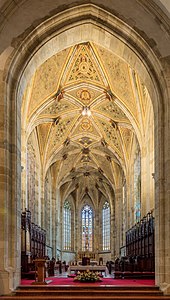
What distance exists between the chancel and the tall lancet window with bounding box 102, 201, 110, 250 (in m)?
0.19

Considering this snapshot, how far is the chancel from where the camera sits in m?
10.9

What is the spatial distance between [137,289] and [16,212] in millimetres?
3588

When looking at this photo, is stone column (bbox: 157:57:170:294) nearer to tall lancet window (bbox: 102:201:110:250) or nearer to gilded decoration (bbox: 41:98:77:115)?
gilded decoration (bbox: 41:98:77:115)

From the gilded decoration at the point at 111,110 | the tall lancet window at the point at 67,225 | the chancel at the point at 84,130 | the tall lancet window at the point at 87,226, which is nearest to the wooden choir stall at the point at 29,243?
the chancel at the point at 84,130

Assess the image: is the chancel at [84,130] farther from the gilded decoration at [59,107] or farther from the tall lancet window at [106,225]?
the tall lancet window at [106,225]

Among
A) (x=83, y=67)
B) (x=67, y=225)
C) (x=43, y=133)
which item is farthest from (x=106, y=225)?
(x=83, y=67)

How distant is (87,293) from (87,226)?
31003mm

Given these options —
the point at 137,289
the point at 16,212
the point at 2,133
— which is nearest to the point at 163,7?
the point at 2,133

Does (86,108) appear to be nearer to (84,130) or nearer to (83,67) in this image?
(84,130)

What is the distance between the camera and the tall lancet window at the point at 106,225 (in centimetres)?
3953

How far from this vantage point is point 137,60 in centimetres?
1234

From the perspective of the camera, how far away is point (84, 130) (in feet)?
86.8

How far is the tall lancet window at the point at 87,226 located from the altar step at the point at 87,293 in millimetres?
30038

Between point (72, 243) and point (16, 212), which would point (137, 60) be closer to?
point (16, 212)
